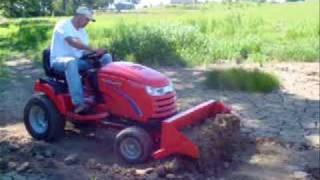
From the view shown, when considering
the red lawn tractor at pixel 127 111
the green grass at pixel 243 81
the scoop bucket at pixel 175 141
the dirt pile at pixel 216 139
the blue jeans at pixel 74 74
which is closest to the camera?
the scoop bucket at pixel 175 141

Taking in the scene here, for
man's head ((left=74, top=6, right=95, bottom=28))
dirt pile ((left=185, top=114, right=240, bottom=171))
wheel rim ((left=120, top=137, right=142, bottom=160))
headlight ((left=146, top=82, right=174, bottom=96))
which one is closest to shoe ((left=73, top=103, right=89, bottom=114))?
wheel rim ((left=120, top=137, right=142, bottom=160))

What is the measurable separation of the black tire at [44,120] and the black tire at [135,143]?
0.91m

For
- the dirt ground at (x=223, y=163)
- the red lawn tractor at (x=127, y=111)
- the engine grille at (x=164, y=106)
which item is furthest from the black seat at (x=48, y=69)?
the engine grille at (x=164, y=106)

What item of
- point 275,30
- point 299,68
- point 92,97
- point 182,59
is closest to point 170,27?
point 182,59

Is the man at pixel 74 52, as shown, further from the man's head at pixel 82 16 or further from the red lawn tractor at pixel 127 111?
the red lawn tractor at pixel 127 111

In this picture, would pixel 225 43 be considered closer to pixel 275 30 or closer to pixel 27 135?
pixel 275 30

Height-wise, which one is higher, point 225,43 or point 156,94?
point 156,94

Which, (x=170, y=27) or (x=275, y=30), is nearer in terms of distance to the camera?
(x=170, y=27)

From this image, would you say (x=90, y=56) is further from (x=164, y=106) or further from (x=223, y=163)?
(x=223, y=163)

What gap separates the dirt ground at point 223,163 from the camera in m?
5.97

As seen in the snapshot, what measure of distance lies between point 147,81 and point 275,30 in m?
20.3

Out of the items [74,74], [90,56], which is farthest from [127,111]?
[90,56]

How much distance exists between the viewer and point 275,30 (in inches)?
1021

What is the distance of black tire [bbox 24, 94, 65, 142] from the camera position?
22.8 feet
